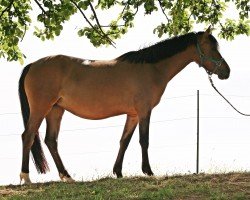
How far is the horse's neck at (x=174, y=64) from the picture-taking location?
9648 mm

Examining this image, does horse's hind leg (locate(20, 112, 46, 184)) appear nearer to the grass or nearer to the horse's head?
the grass

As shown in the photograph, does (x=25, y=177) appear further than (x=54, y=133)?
No

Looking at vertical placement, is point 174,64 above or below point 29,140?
above

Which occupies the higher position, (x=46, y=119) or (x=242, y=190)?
(x=46, y=119)

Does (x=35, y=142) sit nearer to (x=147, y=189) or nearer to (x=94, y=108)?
(x=94, y=108)

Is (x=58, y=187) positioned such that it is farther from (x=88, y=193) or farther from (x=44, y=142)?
Result: (x=44, y=142)

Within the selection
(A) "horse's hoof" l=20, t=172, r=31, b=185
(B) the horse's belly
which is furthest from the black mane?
(A) "horse's hoof" l=20, t=172, r=31, b=185

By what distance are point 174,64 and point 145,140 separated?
5.15ft

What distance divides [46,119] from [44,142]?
18.1 inches

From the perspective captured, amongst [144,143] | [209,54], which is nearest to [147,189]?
[144,143]

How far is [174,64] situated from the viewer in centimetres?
975

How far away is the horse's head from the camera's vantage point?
978cm

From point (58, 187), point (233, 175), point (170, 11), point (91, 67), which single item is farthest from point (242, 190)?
point (170, 11)

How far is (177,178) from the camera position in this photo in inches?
329
